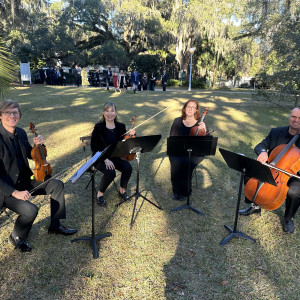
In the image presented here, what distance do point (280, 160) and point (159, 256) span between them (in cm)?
192

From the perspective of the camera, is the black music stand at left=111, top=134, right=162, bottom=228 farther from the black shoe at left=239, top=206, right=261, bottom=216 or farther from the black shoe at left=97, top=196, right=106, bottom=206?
the black shoe at left=239, top=206, right=261, bottom=216

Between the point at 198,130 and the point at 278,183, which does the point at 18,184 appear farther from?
the point at 278,183

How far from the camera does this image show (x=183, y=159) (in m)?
4.43

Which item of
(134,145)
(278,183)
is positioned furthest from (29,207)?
(278,183)

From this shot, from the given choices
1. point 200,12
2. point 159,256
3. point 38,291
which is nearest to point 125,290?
point 159,256

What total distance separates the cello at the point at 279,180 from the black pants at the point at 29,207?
8.25 ft

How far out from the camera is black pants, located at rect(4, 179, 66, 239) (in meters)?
2.93

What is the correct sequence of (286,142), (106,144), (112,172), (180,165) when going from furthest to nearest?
(180,165) → (106,144) → (112,172) → (286,142)

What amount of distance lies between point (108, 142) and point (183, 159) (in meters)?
1.28

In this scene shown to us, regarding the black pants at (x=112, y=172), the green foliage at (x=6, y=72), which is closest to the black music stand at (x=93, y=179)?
the black pants at (x=112, y=172)

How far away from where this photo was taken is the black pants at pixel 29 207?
293 centimetres

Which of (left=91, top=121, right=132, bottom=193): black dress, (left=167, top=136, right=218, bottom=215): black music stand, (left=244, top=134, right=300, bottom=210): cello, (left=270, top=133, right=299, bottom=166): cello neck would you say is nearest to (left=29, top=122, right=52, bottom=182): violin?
(left=91, top=121, right=132, bottom=193): black dress

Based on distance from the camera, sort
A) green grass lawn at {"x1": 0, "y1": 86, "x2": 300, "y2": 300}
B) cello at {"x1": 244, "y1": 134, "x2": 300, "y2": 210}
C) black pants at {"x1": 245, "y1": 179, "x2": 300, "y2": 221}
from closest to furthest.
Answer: green grass lawn at {"x1": 0, "y1": 86, "x2": 300, "y2": 300} < cello at {"x1": 244, "y1": 134, "x2": 300, "y2": 210} < black pants at {"x1": 245, "y1": 179, "x2": 300, "y2": 221}

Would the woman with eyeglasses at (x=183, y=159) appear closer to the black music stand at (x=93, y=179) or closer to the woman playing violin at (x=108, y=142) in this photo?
the woman playing violin at (x=108, y=142)
